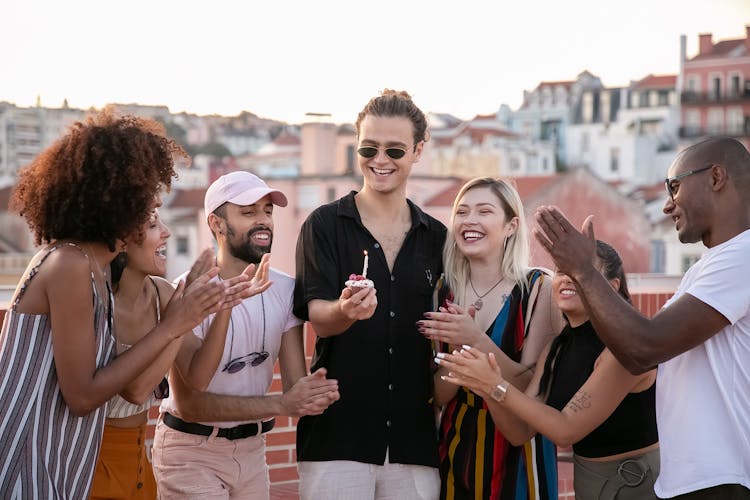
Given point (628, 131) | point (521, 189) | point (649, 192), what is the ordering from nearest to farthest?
point (521, 189) → point (649, 192) → point (628, 131)

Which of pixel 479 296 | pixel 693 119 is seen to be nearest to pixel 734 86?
pixel 693 119

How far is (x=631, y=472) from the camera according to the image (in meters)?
3.40

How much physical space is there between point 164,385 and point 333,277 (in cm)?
68

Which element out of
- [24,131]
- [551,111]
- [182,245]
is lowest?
[182,245]

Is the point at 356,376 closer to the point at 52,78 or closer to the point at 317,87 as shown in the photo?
the point at 52,78

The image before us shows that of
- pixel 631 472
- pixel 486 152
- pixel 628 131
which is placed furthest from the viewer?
pixel 628 131

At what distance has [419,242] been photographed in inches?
151

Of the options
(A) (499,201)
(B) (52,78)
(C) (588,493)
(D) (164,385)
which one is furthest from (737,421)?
(B) (52,78)

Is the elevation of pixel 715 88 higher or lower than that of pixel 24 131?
higher

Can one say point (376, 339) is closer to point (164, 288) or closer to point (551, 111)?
point (164, 288)

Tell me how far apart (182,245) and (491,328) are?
4672 centimetres

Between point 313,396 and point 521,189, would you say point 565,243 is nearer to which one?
point 313,396

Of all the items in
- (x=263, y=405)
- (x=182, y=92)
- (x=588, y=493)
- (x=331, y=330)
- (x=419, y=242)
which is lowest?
(x=588, y=493)

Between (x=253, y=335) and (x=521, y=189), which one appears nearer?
(x=253, y=335)
